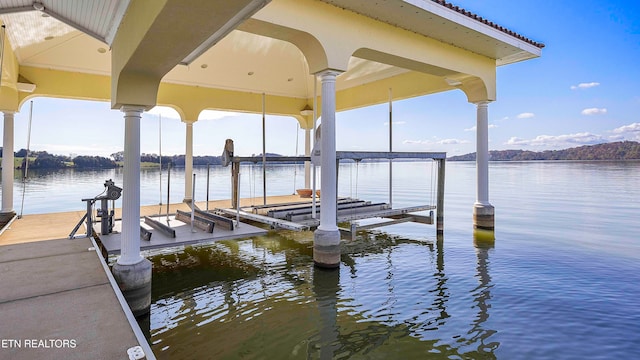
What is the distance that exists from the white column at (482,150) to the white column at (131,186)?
26.6 ft

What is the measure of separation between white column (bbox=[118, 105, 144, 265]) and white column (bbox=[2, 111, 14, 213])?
6.04 m

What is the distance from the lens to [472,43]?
7465mm

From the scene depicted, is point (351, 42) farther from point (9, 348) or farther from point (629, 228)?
point (629, 228)

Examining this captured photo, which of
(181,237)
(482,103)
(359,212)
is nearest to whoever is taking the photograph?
(181,237)

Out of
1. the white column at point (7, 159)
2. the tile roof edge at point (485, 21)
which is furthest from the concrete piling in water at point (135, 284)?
the tile roof edge at point (485, 21)

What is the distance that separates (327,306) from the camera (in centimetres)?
431

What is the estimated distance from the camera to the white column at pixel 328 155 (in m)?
5.73

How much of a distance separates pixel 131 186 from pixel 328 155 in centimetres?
303

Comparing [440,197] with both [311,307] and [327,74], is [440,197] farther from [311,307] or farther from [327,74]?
[311,307]

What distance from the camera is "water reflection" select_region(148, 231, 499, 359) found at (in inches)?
131

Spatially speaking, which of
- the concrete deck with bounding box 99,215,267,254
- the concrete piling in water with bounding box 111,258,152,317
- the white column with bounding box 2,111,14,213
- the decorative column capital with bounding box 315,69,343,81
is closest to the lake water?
the concrete piling in water with bounding box 111,258,152,317

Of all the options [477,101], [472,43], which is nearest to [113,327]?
[472,43]

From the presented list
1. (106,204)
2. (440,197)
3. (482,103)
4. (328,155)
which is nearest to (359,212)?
(440,197)

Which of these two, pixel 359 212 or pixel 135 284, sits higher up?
pixel 359 212
